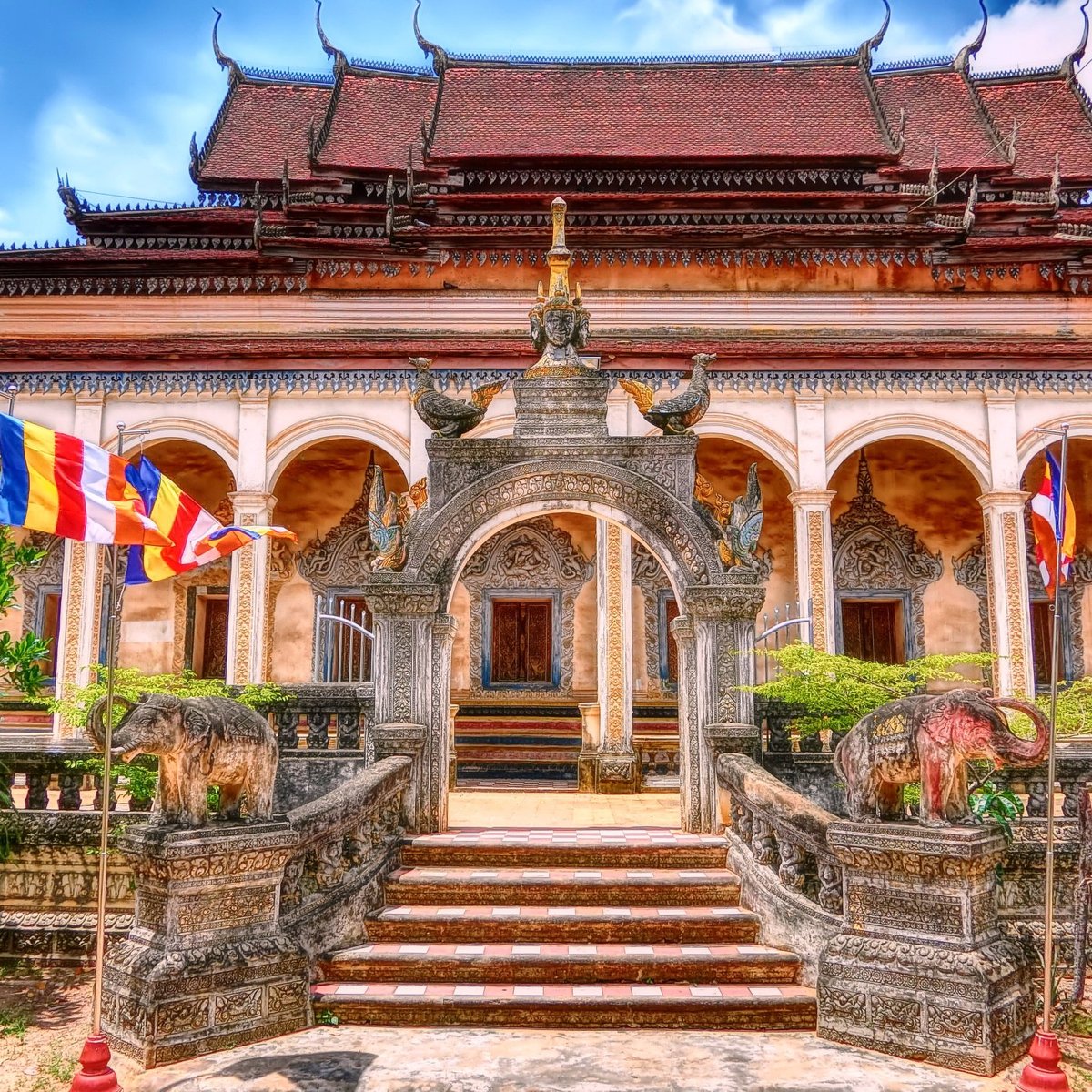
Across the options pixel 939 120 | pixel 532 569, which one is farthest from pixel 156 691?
pixel 939 120

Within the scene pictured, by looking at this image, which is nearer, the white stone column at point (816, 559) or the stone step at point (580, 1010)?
the stone step at point (580, 1010)

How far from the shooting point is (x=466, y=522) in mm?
7602

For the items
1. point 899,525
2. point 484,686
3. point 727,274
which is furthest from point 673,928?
point 727,274

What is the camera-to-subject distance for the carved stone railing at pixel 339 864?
5.48 meters

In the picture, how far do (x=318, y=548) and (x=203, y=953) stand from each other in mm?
11417

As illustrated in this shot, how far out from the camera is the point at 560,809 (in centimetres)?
955

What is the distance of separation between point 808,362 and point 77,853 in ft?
35.2

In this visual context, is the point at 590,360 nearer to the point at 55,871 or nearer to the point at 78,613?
the point at 78,613

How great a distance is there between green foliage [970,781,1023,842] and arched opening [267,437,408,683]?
10.4m

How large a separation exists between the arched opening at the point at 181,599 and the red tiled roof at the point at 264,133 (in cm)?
596

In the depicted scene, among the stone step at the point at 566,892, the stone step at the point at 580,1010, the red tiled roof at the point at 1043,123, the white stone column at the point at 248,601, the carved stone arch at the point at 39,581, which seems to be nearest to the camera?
the stone step at the point at 580,1010

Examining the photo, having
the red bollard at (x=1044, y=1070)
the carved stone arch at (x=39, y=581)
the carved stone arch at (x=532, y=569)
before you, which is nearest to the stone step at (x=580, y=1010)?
the red bollard at (x=1044, y=1070)

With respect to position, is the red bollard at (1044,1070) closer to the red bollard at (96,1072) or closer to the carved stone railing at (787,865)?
the carved stone railing at (787,865)

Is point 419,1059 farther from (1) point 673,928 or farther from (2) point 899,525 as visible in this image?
(2) point 899,525
